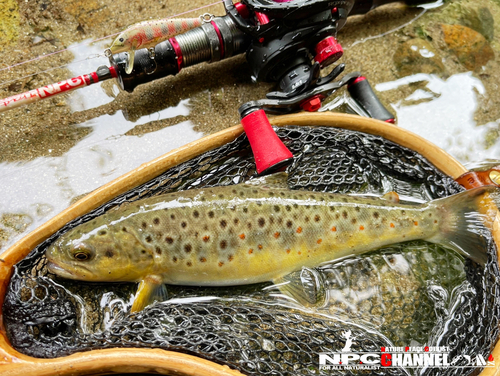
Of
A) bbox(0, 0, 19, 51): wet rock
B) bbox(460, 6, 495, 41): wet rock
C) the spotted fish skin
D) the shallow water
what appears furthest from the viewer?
bbox(460, 6, 495, 41): wet rock

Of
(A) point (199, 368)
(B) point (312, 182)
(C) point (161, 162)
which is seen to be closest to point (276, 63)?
(B) point (312, 182)

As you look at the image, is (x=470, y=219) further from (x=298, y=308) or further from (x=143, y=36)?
(x=143, y=36)

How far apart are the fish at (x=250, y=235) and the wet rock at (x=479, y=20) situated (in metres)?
1.92

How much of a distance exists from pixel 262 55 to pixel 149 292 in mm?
1599

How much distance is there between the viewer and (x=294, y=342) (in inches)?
86.5

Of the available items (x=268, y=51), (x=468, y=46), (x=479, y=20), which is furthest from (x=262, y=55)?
(x=479, y=20)

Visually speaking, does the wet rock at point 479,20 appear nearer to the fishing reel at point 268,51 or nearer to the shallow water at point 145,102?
the shallow water at point 145,102

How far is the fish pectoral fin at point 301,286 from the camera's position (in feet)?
8.00

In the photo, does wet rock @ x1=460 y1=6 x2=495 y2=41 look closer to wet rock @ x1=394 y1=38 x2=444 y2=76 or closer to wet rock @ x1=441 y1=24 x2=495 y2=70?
wet rock @ x1=441 y1=24 x2=495 y2=70

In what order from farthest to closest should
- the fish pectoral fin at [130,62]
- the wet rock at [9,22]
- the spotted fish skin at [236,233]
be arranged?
the wet rock at [9,22]
the fish pectoral fin at [130,62]
the spotted fish skin at [236,233]

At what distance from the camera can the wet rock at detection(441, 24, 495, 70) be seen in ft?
11.6

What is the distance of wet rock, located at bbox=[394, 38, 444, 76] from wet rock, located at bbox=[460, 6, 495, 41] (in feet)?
1.51

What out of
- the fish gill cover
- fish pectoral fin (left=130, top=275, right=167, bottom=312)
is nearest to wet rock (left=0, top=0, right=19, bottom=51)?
the fish gill cover

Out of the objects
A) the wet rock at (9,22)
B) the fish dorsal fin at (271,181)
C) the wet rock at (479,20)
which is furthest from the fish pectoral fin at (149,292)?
the wet rock at (479,20)
